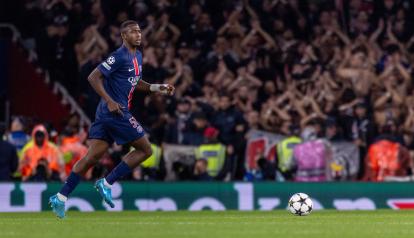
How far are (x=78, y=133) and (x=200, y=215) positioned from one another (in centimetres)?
516

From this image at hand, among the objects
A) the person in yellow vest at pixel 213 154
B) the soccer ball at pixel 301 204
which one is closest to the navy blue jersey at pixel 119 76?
the soccer ball at pixel 301 204

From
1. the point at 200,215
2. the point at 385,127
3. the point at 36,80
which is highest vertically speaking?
the point at 36,80

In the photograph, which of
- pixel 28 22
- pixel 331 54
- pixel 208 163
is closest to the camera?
pixel 208 163

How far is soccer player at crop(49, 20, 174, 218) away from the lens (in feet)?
48.2

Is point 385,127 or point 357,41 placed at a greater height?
point 357,41

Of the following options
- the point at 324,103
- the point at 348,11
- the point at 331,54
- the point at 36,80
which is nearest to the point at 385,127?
the point at 324,103

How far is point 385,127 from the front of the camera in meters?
21.1

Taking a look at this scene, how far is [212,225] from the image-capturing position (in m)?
14.1

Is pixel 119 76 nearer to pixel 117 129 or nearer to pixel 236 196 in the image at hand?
Answer: pixel 117 129

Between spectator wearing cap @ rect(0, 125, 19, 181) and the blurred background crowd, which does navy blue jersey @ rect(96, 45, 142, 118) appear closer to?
spectator wearing cap @ rect(0, 125, 19, 181)

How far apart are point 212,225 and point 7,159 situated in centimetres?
631

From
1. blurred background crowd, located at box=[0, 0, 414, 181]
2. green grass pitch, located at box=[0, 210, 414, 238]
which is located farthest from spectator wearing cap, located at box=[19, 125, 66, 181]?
green grass pitch, located at box=[0, 210, 414, 238]

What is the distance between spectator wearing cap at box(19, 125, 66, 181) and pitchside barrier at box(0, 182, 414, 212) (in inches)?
35.4

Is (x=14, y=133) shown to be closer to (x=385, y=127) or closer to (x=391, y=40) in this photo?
(x=385, y=127)
